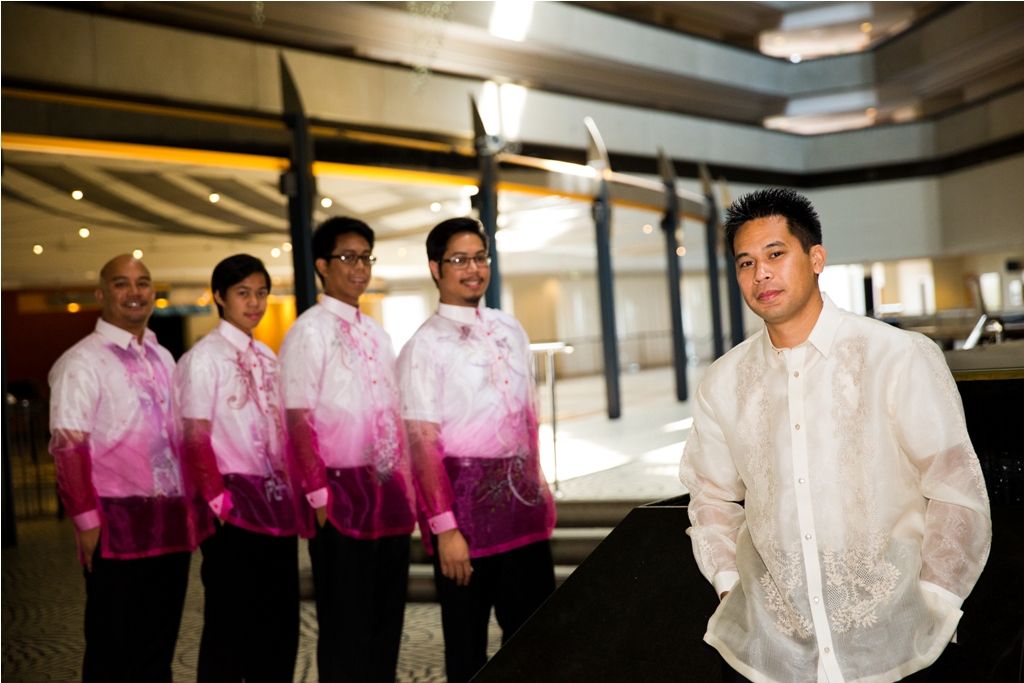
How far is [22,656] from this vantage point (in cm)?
422

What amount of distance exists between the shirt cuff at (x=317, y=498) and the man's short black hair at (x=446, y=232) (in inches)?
34.4

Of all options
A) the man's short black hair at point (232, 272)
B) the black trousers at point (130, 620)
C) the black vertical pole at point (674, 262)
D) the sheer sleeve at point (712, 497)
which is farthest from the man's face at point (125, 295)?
the black vertical pole at point (674, 262)

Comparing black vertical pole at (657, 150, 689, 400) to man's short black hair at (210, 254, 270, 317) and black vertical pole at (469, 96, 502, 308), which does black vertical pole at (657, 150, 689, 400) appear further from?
man's short black hair at (210, 254, 270, 317)

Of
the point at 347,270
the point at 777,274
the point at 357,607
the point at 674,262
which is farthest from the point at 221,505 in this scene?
the point at 674,262

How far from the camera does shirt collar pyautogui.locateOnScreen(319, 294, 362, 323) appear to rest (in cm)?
341

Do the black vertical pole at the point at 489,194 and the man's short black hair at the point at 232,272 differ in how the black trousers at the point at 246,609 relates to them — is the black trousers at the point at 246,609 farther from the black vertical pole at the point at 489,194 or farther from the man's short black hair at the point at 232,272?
the black vertical pole at the point at 489,194

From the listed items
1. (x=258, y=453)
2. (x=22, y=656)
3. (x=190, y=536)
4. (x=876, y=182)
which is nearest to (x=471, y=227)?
(x=258, y=453)

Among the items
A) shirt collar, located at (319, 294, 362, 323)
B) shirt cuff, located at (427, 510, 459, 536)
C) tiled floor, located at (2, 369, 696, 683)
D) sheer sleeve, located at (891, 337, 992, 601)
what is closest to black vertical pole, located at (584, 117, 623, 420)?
tiled floor, located at (2, 369, 696, 683)

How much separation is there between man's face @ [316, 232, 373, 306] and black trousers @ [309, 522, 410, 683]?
2.64 ft

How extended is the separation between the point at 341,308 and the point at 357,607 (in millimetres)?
1023

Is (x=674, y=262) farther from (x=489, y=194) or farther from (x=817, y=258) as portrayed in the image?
(x=817, y=258)

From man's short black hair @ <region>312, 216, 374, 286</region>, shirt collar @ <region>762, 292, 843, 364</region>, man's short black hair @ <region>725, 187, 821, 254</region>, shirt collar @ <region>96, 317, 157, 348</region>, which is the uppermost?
man's short black hair @ <region>312, 216, 374, 286</region>

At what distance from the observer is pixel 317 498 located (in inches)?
127

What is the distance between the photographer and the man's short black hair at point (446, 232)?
9.78ft
